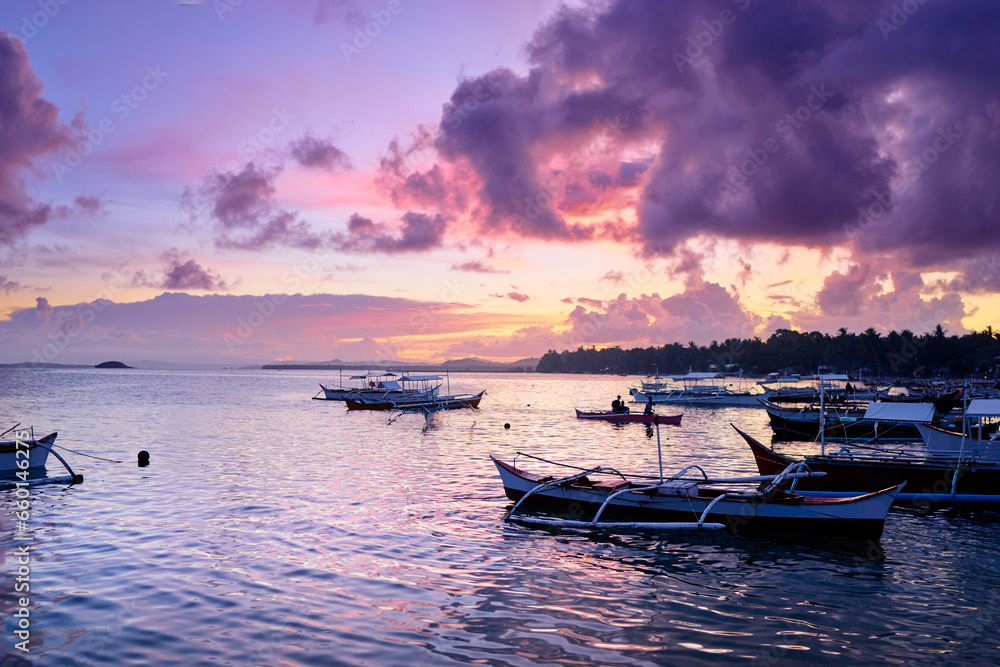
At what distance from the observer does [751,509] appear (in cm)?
2105

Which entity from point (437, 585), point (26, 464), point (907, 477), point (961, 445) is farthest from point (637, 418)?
point (437, 585)

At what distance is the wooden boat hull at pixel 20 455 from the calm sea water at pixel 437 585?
2.20 metres

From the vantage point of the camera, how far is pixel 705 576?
56.1 feet

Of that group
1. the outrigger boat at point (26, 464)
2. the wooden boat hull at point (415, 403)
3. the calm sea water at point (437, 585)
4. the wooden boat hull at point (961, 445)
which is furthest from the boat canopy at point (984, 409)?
the wooden boat hull at point (415, 403)

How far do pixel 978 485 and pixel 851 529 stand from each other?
10979 mm

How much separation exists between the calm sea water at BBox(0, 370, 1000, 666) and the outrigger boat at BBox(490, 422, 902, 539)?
71 cm

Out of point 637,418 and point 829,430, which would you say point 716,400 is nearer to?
point 637,418

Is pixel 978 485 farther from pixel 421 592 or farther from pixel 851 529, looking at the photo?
pixel 421 592

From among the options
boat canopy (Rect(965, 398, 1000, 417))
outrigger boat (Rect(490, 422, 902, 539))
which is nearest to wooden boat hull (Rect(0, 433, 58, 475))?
outrigger boat (Rect(490, 422, 902, 539))

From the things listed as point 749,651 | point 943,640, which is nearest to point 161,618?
point 749,651

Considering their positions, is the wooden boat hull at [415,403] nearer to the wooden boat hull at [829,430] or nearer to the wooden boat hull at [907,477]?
the wooden boat hull at [829,430]

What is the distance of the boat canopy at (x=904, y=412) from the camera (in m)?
30.0

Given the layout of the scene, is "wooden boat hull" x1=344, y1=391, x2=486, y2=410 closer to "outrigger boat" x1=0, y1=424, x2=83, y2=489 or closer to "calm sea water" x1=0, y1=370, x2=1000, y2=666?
"calm sea water" x1=0, y1=370, x2=1000, y2=666

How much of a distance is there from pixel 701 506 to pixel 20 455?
1154 inches
